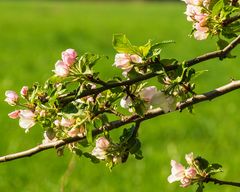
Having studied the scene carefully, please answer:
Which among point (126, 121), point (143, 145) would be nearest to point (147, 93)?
point (126, 121)

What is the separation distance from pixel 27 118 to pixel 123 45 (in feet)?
0.95

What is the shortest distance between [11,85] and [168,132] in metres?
3.11

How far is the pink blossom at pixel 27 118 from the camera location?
144cm

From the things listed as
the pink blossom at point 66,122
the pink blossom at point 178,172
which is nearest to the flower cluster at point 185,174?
the pink blossom at point 178,172

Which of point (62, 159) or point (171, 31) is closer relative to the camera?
point (62, 159)

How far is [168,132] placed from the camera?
6613 mm

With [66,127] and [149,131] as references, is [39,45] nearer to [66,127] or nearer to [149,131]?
[149,131]

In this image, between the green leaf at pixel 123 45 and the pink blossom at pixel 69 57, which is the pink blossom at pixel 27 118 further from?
the green leaf at pixel 123 45

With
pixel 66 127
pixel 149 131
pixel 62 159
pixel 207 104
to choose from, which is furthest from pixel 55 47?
pixel 66 127

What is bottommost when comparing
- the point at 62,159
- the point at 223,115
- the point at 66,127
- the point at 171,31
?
the point at 171,31

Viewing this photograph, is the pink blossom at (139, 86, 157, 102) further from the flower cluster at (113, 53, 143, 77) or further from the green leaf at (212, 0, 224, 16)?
the green leaf at (212, 0, 224, 16)

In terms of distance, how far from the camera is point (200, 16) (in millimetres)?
1431

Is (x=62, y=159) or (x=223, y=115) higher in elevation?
(x=62, y=159)

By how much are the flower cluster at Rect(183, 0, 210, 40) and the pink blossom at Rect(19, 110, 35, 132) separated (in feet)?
1.36
